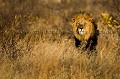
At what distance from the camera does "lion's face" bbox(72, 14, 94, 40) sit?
9.14m

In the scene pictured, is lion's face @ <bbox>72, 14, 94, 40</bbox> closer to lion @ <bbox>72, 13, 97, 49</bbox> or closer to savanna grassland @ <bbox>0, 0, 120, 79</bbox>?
lion @ <bbox>72, 13, 97, 49</bbox>

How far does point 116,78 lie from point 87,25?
2.25 metres

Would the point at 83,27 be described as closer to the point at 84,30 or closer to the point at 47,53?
the point at 84,30

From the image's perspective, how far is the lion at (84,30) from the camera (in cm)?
914

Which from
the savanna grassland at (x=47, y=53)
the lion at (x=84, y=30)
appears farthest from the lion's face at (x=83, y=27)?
the savanna grassland at (x=47, y=53)

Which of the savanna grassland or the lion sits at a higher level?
the lion

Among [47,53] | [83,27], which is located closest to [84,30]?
[83,27]

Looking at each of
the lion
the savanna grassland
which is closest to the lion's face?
the lion

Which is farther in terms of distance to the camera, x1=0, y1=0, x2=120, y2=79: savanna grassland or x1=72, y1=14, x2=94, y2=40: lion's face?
x1=72, y1=14, x2=94, y2=40: lion's face

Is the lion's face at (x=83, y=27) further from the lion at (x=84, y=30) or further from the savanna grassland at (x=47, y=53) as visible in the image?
the savanna grassland at (x=47, y=53)

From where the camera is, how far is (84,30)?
30.0ft

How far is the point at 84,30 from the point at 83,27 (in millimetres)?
70

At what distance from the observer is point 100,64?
25.7ft

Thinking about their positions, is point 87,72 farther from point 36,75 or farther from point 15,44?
point 15,44
